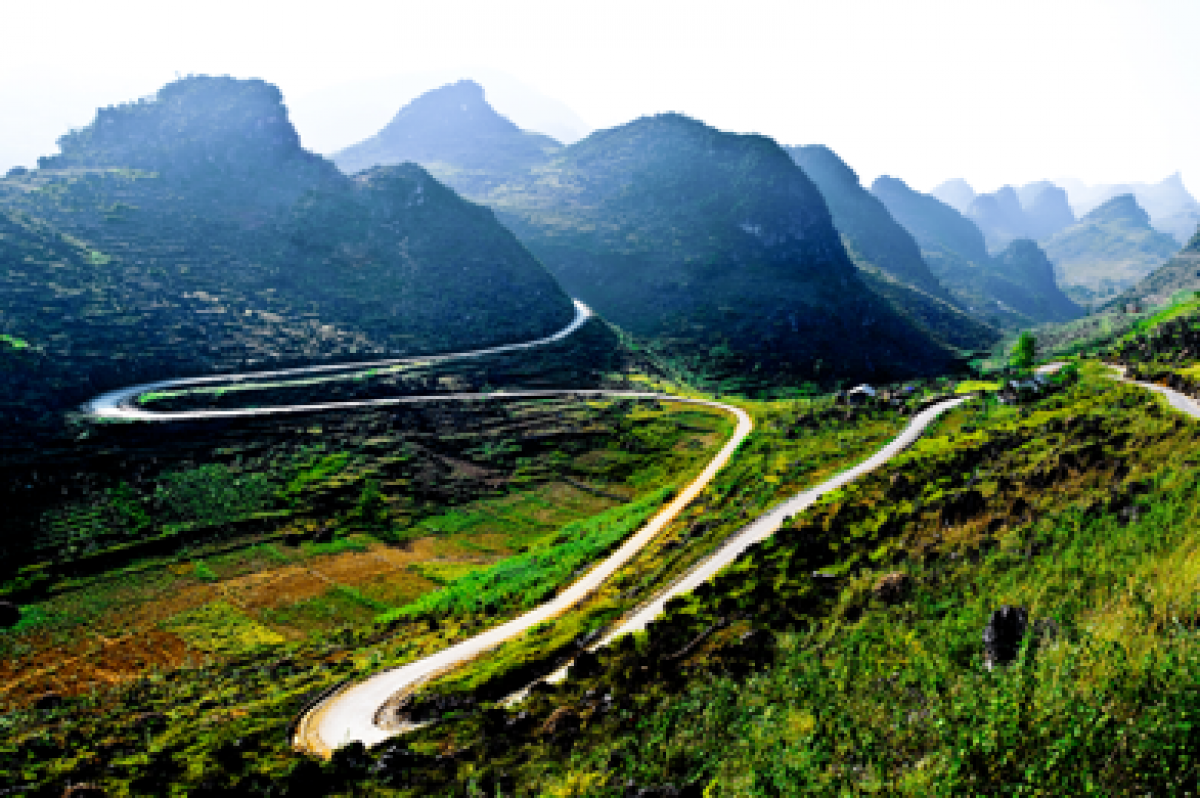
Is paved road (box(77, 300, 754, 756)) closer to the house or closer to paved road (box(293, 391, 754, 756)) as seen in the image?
paved road (box(293, 391, 754, 756))

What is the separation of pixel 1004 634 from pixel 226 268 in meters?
174

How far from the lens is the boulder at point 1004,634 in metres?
14.0

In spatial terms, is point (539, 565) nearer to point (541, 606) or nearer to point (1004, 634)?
point (541, 606)

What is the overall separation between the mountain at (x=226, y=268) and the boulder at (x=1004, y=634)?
115 meters

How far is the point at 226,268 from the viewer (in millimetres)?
148000

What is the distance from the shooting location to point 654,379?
150 meters

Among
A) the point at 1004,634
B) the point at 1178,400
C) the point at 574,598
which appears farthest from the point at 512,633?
the point at 1178,400

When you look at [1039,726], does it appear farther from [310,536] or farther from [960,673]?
[310,536]

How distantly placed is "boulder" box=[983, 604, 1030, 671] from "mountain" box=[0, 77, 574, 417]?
11462cm

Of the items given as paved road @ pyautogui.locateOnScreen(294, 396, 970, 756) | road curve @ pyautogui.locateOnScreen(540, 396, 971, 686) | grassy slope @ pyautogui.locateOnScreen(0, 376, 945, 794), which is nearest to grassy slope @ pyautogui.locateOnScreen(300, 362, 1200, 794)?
road curve @ pyautogui.locateOnScreen(540, 396, 971, 686)

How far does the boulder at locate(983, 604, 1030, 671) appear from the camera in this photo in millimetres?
14047

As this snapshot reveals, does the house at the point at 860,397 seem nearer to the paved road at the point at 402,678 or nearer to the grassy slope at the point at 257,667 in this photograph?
the grassy slope at the point at 257,667

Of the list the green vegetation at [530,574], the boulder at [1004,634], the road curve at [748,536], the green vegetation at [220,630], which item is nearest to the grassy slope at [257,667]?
the green vegetation at [220,630]

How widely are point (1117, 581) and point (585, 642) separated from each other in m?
23.5
